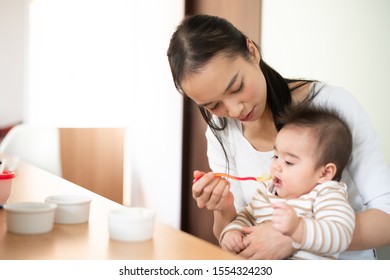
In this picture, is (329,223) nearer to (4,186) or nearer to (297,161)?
(297,161)

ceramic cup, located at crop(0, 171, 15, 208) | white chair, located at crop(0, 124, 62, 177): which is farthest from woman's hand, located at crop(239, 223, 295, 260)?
white chair, located at crop(0, 124, 62, 177)

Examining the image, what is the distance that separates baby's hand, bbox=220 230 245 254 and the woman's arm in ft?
0.53

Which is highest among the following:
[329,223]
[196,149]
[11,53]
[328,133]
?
[11,53]

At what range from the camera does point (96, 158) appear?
7.00 ft

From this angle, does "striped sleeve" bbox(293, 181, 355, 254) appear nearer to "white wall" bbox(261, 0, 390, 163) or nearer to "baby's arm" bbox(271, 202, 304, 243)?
"baby's arm" bbox(271, 202, 304, 243)

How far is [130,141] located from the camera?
2.04m

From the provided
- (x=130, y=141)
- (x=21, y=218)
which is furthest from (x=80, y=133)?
(x=21, y=218)

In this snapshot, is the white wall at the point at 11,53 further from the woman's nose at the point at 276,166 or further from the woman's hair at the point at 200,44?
the woman's nose at the point at 276,166

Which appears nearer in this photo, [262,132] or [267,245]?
[267,245]

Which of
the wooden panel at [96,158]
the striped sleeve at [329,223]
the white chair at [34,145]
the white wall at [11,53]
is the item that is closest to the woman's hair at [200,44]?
the striped sleeve at [329,223]

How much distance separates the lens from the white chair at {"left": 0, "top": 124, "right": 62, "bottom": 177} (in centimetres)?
146

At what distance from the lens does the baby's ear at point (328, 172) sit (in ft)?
2.17

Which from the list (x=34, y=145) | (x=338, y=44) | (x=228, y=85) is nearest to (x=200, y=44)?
(x=228, y=85)

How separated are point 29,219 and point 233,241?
31 cm
